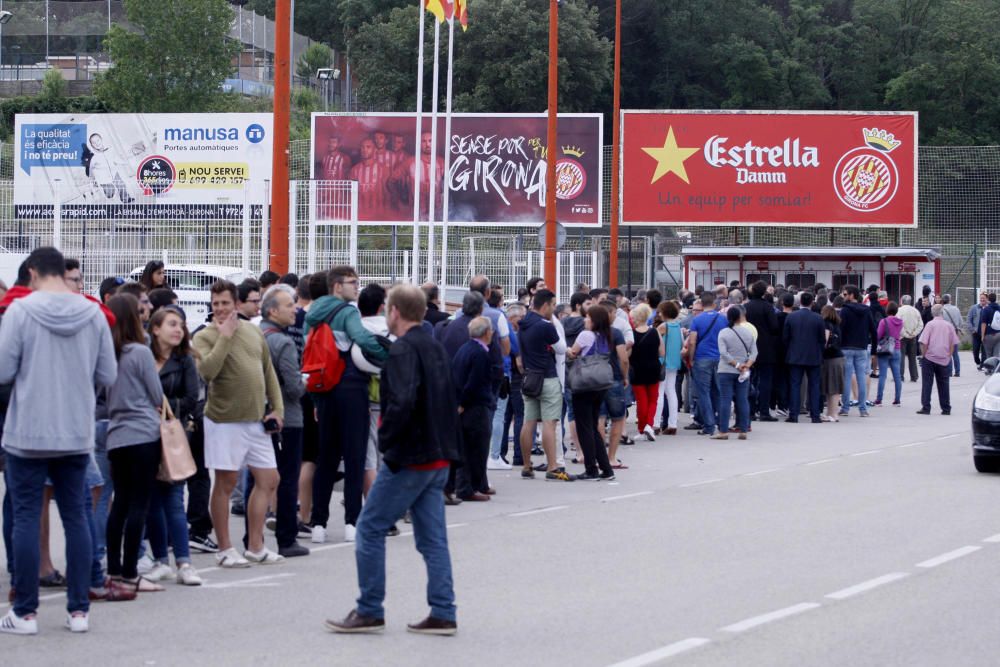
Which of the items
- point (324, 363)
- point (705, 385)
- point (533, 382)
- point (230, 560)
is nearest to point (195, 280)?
point (705, 385)

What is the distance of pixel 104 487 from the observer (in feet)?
27.9

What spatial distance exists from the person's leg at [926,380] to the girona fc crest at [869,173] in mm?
19833

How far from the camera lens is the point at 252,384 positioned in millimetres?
9094

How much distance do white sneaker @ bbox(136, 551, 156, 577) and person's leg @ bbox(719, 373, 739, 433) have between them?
10.6 m

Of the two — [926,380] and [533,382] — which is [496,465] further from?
[926,380]

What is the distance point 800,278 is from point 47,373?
3543cm

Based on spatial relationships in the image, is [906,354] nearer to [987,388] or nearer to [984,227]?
[987,388]

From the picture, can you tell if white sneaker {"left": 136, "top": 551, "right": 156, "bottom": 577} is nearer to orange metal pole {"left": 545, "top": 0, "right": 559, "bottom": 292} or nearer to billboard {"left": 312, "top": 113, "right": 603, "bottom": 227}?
orange metal pole {"left": 545, "top": 0, "right": 559, "bottom": 292}

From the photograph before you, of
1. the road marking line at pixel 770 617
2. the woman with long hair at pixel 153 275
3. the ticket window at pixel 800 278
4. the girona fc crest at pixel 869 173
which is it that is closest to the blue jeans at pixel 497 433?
the woman with long hair at pixel 153 275

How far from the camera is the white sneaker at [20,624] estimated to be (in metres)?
7.32

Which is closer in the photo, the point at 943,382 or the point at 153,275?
the point at 153,275

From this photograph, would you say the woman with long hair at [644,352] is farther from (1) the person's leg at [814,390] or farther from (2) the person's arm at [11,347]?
(2) the person's arm at [11,347]

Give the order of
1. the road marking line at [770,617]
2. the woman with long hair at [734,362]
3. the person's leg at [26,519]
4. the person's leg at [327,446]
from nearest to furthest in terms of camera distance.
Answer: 1. the person's leg at [26,519]
2. the road marking line at [770,617]
3. the person's leg at [327,446]
4. the woman with long hair at [734,362]

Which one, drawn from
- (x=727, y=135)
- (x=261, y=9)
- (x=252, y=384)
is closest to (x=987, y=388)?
(x=252, y=384)
